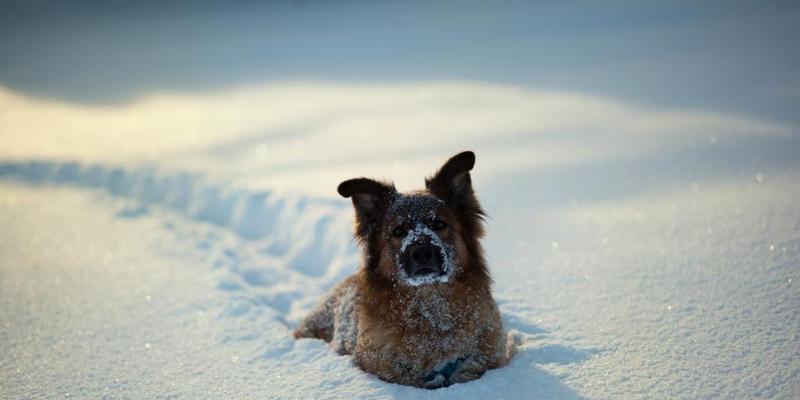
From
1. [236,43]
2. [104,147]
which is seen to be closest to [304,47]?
[236,43]

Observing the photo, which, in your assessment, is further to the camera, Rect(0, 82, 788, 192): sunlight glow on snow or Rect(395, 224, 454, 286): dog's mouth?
Rect(0, 82, 788, 192): sunlight glow on snow

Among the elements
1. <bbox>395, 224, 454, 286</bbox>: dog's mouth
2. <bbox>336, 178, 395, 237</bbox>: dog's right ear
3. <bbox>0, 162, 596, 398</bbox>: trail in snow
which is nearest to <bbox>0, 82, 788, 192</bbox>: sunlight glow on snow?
<bbox>0, 162, 596, 398</bbox>: trail in snow

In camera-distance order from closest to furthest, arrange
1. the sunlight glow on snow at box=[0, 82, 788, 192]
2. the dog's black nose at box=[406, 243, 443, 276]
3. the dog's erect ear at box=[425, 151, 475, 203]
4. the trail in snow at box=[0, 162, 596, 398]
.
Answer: the dog's black nose at box=[406, 243, 443, 276]
the trail in snow at box=[0, 162, 596, 398]
the dog's erect ear at box=[425, 151, 475, 203]
the sunlight glow on snow at box=[0, 82, 788, 192]

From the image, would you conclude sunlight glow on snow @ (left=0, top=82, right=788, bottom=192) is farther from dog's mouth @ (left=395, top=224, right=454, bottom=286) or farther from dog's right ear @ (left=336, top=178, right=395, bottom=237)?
dog's mouth @ (left=395, top=224, right=454, bottom=286)

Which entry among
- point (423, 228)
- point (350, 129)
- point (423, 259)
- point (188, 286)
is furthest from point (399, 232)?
point (350, 129)

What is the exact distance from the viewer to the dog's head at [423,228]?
13.3ft

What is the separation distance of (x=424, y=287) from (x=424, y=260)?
33cm

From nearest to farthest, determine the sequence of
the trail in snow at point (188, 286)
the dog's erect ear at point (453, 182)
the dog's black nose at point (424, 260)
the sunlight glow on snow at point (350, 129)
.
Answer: the dog's black nose at point (424, 260), the trail in snow at point (188, 286), the dog's erect ear at point (453, 182), the sunlight glow on snow at point (350, 129)

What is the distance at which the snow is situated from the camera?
4.03 metres

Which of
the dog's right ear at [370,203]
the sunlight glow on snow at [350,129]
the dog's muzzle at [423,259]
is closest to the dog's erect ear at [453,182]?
the dog's right ear at [370,203]

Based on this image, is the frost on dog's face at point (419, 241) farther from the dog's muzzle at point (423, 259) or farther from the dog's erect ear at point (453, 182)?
the dog's erect ear at point (453, 182)

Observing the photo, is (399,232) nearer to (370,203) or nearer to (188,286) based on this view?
(370,203)

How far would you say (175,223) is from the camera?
26.9ft

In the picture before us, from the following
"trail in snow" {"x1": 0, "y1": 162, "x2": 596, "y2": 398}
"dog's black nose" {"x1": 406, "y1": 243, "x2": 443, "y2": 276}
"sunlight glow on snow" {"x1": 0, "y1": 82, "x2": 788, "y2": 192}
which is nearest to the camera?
"dog's black nose" {"x1": 406, "y1": 243, "x2": 443, "y2": 276}
